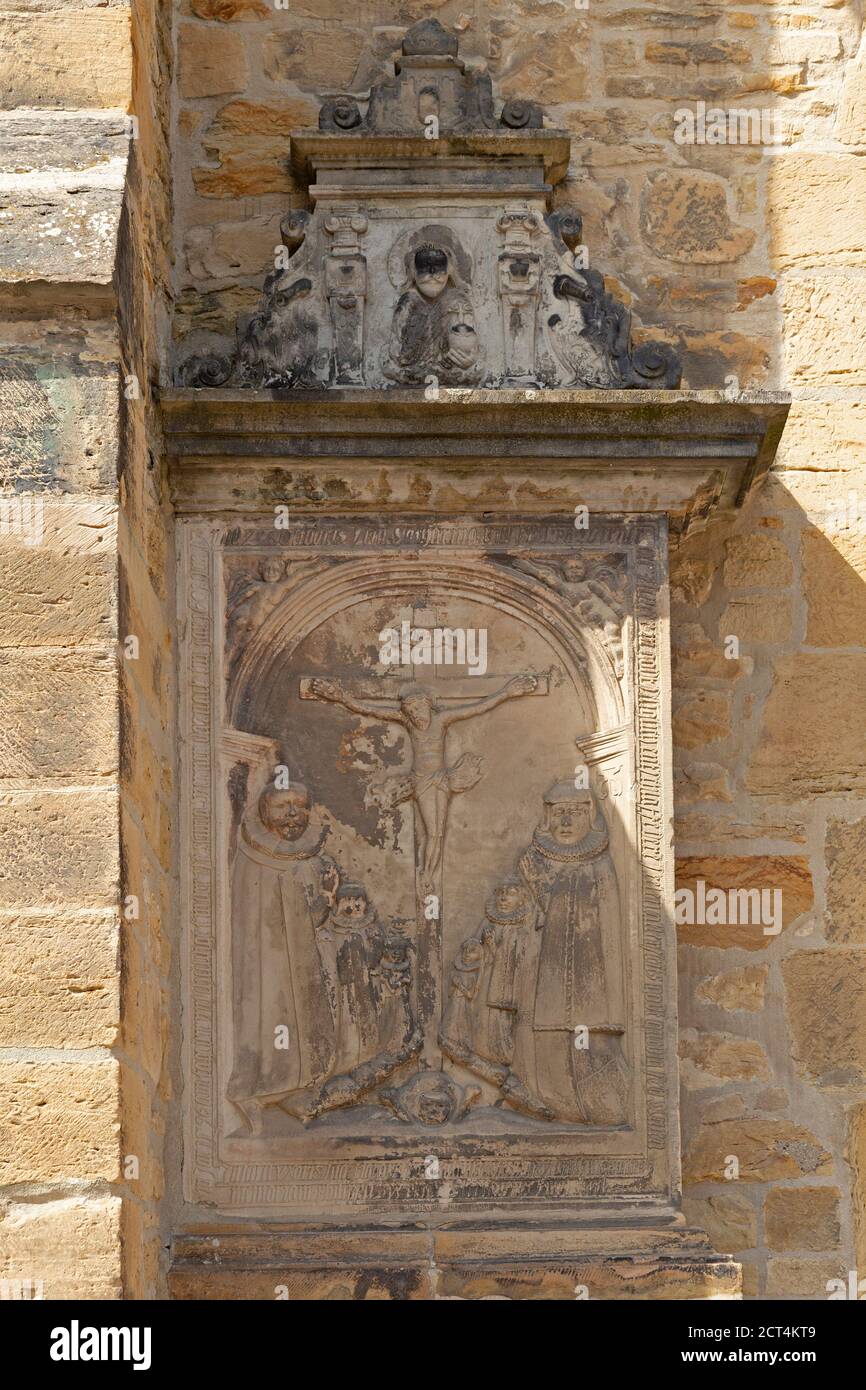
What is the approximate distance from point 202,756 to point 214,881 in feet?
0.92

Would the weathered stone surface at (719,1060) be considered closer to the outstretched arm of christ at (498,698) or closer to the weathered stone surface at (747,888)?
the weathered stone surface at (747,888)

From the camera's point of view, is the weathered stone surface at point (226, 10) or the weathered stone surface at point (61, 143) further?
the weathered stone surface at point (226, 10)

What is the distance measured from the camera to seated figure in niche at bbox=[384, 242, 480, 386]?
4.98 m

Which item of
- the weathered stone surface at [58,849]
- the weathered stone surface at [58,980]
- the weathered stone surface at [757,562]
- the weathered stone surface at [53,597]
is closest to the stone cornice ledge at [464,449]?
the weathered stone surface at [757,562]

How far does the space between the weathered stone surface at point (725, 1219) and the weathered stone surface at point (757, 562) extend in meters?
1.42

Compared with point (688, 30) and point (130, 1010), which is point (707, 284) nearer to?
point (688, 30)

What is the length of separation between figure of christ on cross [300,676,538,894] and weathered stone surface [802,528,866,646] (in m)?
0.71

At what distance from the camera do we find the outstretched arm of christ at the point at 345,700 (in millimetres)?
4906

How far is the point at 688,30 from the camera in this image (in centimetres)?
539

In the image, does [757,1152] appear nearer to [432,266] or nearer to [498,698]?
[498,698]

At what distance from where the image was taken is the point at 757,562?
514cm

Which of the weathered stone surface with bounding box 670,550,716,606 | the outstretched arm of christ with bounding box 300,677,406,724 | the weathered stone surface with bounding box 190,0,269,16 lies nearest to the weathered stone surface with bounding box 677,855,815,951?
the weathered stone surface with bounding box 670,550,716,606

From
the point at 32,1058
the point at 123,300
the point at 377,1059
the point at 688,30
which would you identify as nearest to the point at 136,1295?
the point at 32,1058

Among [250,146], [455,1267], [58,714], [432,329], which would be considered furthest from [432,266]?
[455,1267]
